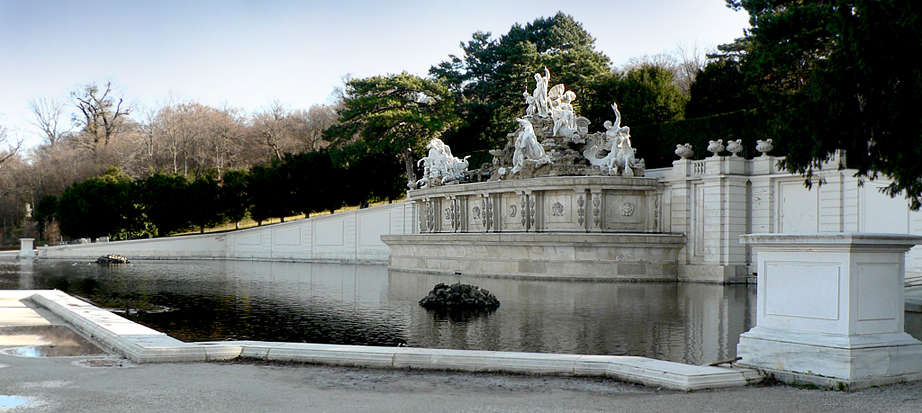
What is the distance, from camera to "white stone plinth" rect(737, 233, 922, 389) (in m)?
7.30

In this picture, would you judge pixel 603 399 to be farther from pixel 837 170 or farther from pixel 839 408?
pixel 837 170

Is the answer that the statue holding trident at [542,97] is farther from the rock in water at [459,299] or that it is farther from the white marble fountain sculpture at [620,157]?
the rock in water at [459,299]

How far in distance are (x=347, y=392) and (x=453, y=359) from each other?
169 centimetres

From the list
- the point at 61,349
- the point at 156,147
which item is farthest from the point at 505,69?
the point at 61,349

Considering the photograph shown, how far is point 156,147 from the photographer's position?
64.1 m

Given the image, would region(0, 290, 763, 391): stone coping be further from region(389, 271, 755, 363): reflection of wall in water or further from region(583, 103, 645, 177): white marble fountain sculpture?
region(583, 103, 645, 177): white marble fountain sculpture

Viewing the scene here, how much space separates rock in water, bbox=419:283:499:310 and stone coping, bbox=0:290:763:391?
7.24 m

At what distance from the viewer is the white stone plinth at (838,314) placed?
7.30 meters

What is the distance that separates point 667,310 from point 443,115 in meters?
33.7

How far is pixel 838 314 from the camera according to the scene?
740 centimetres

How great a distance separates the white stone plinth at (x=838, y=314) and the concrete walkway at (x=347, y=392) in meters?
0.26

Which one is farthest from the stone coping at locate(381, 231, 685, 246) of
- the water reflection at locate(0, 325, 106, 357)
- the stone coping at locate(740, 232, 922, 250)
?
the stone coping at locate(740, 232, 922, 250)

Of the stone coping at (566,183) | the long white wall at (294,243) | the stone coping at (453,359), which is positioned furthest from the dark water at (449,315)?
the long white wall at (294,243)

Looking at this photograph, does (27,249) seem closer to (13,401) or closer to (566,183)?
(566,183)
